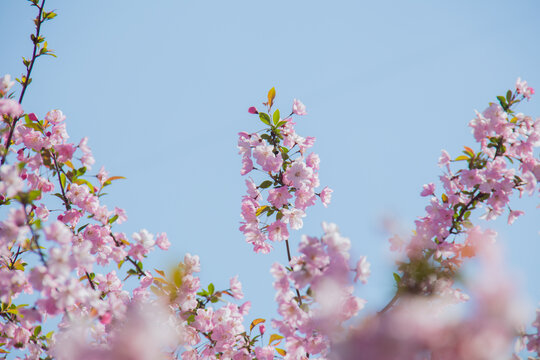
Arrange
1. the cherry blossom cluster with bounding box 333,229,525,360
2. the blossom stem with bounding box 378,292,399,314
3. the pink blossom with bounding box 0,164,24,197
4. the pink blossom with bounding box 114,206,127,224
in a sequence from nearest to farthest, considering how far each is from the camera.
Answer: the cherry blossom cluster with bounding box 333,229,525,360
the pink blossom with bounding box 0,164,24,197
the blossom stem with bounding box 378,292,399,314
the pink blossom with bounding box 114,206,127,224

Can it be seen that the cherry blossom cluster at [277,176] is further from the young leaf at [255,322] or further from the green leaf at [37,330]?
the green leaf at [37,330]

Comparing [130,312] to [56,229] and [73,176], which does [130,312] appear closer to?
[56,229]


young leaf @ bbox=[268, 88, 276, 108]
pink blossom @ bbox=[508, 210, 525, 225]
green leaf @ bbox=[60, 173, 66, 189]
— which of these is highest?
young leaf @ bbox=[268, 88, 276, 108]

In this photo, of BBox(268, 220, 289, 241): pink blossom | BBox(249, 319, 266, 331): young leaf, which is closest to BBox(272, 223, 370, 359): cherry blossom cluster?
BBox(268, 220, 289, 241): pink blossom

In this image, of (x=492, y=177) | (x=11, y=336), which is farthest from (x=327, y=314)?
(x=11, y=336)

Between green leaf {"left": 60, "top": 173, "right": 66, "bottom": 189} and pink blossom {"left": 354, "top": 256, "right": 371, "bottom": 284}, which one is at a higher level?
green leaf {"left": 60, "top": 173, "right": 66, "bottom": 189}

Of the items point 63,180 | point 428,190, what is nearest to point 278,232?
point 428,190

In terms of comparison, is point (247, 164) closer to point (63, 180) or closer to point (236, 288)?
point (236, 288)

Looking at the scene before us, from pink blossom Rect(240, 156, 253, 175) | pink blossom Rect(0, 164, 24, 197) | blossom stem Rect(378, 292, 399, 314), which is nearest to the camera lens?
pink blossom Rect(0, 164, 24, 197)

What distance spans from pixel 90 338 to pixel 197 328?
1033 mm

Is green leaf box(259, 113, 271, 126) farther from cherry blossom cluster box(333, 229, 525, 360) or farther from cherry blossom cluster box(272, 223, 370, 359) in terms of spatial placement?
cherry blossom cluster box(333, 229, 525, 360)

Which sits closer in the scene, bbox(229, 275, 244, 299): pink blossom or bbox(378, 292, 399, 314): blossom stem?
bbox(378, 292, 399, 314): blossom stem

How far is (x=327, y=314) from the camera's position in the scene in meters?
1.81

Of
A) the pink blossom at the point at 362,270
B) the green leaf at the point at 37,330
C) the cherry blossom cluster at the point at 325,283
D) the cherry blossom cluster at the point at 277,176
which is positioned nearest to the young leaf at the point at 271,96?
the cherry blossom cluster at the point at 277,176
